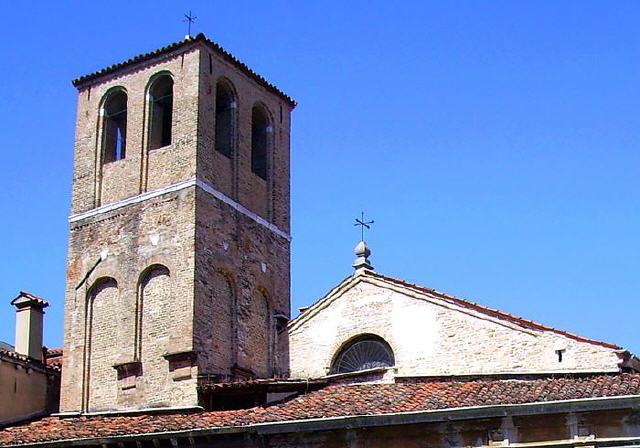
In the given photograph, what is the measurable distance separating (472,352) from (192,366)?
5.39m

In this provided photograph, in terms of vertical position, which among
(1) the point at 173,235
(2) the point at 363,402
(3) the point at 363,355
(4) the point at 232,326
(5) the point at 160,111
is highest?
(5) the point at 160,111

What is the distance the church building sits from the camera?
17.3m

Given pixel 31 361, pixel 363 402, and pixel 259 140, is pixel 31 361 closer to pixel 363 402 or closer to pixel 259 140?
pixel 259 140

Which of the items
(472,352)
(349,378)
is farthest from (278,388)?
(472,352)

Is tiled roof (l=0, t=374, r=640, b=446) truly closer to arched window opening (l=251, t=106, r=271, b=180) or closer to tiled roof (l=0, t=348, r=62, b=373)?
tiled roof (l=0, t=348, r=62, b=373)

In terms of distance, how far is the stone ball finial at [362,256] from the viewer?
22.5 m

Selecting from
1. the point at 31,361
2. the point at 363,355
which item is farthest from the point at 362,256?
the point at 31,361

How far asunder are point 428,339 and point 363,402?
346 cm

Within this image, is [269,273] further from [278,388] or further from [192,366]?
[278,388]

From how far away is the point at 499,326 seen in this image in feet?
66.1

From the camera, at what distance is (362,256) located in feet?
74.7

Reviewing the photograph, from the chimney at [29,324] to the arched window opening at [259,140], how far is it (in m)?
5.77

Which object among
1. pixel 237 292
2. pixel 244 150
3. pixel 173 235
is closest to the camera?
pixel 173 235

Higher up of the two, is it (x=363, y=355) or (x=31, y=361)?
(x=31, y=361)
